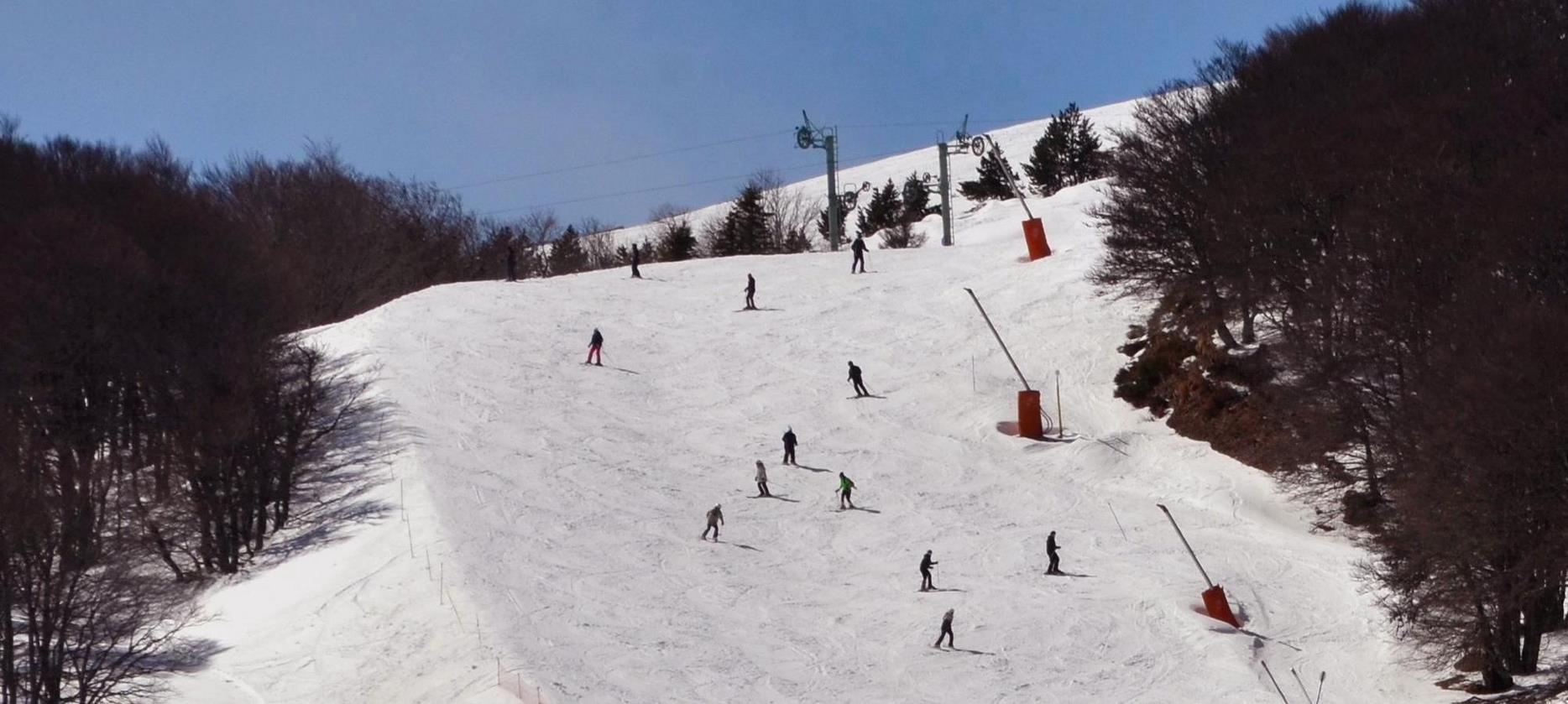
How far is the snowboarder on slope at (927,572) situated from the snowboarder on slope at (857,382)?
→ 39.8 ft

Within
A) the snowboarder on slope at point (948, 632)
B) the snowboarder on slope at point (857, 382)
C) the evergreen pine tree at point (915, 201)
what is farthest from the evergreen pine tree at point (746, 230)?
the snowboarder on slope at point (948, 632)

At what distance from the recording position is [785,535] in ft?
107

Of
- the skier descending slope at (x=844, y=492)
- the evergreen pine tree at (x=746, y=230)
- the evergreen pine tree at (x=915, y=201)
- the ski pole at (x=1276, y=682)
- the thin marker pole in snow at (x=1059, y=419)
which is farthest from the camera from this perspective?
the evergreen pine tree at (x=915, y=201)

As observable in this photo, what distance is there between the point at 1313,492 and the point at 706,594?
1492 centimetres

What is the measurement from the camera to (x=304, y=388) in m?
38.1

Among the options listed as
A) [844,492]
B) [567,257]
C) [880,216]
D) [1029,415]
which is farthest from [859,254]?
[880,216]

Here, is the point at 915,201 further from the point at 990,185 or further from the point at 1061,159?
the point at 1061,159

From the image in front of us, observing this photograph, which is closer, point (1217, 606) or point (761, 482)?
point (1217, 606)

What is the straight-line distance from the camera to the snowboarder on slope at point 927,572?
96.6ft

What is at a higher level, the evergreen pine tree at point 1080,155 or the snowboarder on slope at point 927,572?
the evergreen pine tree at point 1080,155

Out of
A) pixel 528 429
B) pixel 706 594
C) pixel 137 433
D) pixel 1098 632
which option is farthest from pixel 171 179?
pixel 1098 632

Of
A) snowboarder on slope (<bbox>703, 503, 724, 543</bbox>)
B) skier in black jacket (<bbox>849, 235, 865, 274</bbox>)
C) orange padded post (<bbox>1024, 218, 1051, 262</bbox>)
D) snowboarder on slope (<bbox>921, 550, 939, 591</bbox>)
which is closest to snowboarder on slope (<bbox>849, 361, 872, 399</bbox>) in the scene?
snowboarder on slope (<bbox>703, 503, 724, 543</bbox>)

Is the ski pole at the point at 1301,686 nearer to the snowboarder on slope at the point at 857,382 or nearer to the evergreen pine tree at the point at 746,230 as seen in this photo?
the snowboarder on slope at the point at 857,382

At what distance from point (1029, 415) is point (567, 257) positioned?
55109 millimetres
